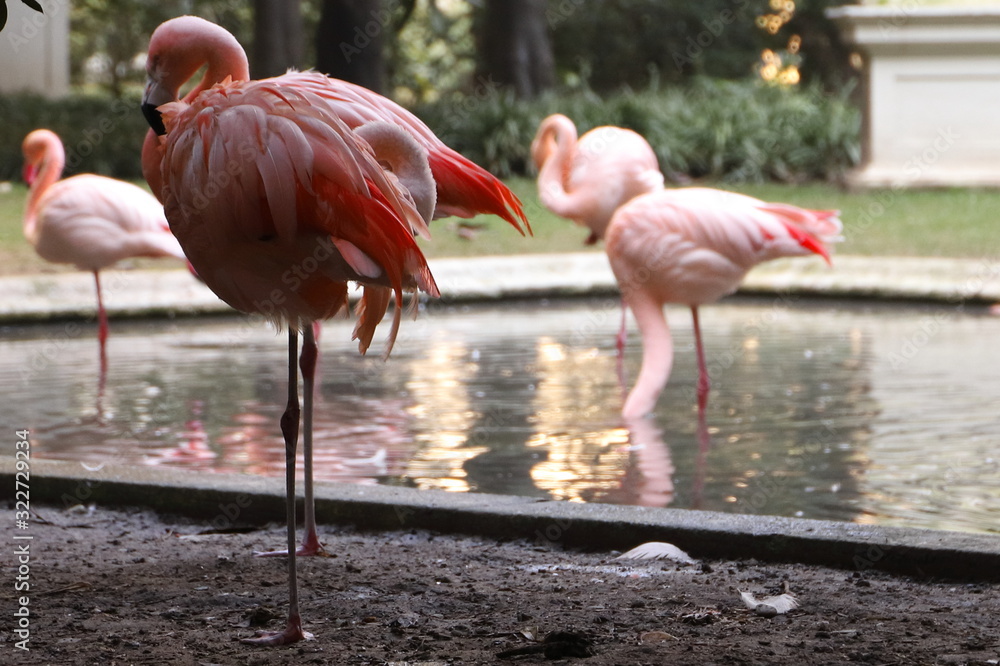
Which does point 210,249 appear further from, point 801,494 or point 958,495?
point 958,495

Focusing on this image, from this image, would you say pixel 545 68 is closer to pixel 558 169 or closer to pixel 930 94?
pixel 930 94

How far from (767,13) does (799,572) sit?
82.9 feet

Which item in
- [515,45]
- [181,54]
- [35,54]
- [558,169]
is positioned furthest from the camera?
[35,54]

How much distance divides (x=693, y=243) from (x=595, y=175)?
8.61 ft

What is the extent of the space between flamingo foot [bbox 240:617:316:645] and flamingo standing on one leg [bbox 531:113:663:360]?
Result: 612cm

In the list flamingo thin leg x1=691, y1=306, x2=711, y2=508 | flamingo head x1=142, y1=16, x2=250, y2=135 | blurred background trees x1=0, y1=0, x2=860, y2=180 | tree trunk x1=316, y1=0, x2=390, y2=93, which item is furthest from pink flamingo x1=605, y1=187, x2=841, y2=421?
blurred background trees x1=0, y1=0, x2=860, y2=180

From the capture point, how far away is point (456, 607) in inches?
121

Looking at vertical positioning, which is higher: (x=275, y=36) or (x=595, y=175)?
(x=275, y=36)

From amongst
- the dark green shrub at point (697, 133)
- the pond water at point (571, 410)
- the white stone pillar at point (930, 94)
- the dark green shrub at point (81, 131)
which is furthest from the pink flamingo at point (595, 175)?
the dark green shrub at point (81, 131)

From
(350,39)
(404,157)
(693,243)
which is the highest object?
(350,39)

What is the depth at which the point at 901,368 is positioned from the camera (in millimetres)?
6875

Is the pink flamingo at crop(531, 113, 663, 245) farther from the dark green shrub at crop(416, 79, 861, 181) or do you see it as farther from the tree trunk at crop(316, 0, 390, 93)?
the dark green shrub at crop(416, 79, 861, 181)

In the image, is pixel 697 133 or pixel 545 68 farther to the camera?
pixel 545 68

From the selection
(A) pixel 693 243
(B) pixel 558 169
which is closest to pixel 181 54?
(A) pixel 693 243
